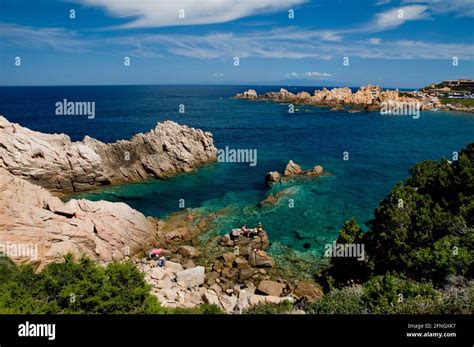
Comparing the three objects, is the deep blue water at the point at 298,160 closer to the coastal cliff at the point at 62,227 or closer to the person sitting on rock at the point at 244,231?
the person sitting on rock at the point at 244,231

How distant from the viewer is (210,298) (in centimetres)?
2036

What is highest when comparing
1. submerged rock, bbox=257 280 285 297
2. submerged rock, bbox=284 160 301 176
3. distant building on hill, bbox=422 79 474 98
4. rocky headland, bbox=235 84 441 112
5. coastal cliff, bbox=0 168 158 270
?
distant building on hill, bbox=422 79 474 98

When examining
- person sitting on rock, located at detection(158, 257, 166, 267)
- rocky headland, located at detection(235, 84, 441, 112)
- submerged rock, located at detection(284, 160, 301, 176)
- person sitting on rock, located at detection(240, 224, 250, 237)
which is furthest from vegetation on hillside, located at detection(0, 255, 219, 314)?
rocky headland, located at detection(235, 84, 441, 112)

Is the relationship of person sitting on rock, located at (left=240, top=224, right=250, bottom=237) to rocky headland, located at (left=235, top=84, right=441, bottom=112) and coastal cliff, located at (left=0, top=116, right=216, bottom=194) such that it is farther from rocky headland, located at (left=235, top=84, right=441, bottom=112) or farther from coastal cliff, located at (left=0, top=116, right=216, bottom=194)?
rocky headland, located at (left=235, top=84, right=441, bottom=112)

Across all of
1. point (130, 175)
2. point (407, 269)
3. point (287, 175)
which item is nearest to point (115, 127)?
point (130, 175)

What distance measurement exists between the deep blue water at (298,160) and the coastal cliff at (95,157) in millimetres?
2662

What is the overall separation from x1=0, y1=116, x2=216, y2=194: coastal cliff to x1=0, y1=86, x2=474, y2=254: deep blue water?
2662 millimetres

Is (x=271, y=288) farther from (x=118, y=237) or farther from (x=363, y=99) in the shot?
(x=363, y=99)

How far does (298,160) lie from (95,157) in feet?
96.8

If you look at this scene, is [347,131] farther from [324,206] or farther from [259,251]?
[259,251]

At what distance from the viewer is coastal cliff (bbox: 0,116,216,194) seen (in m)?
37.4

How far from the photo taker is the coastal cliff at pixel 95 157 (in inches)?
1471

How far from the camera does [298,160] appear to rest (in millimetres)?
54500

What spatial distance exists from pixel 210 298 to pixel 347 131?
70560 millimetres
